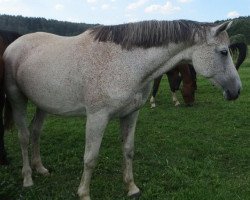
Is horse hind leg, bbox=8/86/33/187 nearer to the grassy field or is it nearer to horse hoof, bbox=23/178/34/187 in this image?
horse hoof, bbox=23/178/34/187

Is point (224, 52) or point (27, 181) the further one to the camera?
point (27, 181)

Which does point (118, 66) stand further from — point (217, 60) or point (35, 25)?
point (35, 25)

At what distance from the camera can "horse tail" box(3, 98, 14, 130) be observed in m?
5.45

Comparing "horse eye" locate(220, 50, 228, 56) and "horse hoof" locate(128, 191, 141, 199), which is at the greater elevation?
"horse eye" locate(220, 50, 228, 56)

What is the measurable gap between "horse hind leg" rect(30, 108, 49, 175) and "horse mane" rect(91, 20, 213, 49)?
180 cm

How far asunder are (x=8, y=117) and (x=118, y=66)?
7.38 ft

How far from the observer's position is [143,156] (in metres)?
6.44

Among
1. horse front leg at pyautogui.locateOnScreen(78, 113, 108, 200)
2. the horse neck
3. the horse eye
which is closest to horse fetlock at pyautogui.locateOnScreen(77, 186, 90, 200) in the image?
horse front leg at pyautogui.locateOnScreen(78, 113, 108, 200)

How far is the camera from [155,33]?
164 inches

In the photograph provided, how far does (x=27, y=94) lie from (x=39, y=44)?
67 cm

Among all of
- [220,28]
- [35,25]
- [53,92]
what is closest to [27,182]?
[53,92]

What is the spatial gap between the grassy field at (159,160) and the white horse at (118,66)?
31.3 inches

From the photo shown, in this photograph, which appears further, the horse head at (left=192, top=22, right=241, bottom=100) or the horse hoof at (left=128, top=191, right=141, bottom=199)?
the horse hoof at (left=128, top=191, right=141, bottom=199)

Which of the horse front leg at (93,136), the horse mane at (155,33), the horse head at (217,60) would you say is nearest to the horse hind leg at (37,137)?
the horse front leg at (93,136)
